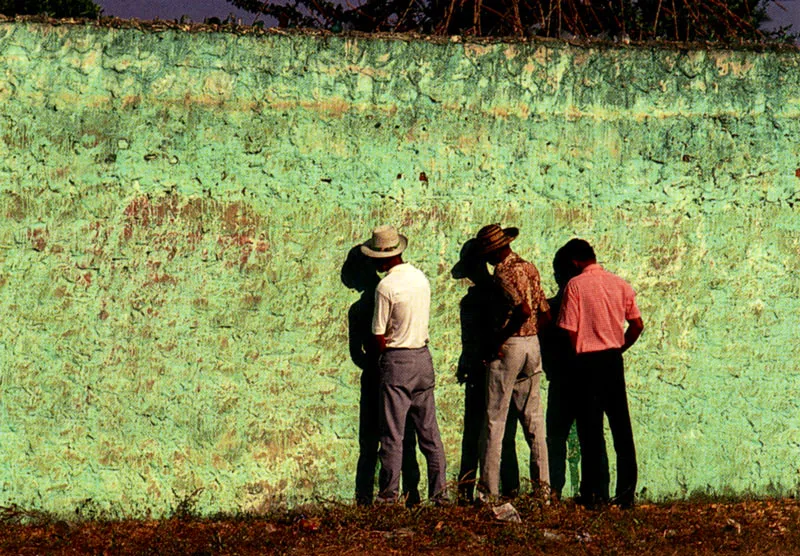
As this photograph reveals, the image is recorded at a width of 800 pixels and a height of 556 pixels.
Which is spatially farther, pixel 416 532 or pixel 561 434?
pixel 561 434

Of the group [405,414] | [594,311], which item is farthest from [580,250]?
[405,414]

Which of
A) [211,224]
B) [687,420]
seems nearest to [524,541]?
[687,420]

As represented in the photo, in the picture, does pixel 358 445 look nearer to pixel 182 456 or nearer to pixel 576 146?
pixel 182 456

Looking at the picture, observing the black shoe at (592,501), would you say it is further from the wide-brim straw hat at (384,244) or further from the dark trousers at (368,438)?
the wide-brim straw hat at (384,244)

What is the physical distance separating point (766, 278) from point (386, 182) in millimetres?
2532

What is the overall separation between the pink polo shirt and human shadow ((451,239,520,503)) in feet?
1.61

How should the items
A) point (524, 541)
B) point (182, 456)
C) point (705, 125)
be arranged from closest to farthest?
1. point (524, 541)
2. point (182, 456)
3. point (705, 125)

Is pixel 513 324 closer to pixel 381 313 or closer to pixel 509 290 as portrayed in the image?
pixel 509 290

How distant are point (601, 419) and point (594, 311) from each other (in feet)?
2.24

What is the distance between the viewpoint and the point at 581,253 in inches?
255

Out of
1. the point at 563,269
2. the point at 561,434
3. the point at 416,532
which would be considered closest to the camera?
the point at 416,532

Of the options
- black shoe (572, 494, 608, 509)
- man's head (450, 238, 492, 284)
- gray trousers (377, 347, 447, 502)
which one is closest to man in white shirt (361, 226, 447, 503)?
gray trousers (377, 347, 447, 502)

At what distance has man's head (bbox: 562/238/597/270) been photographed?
6.47 metres

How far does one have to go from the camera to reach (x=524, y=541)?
5914mm
